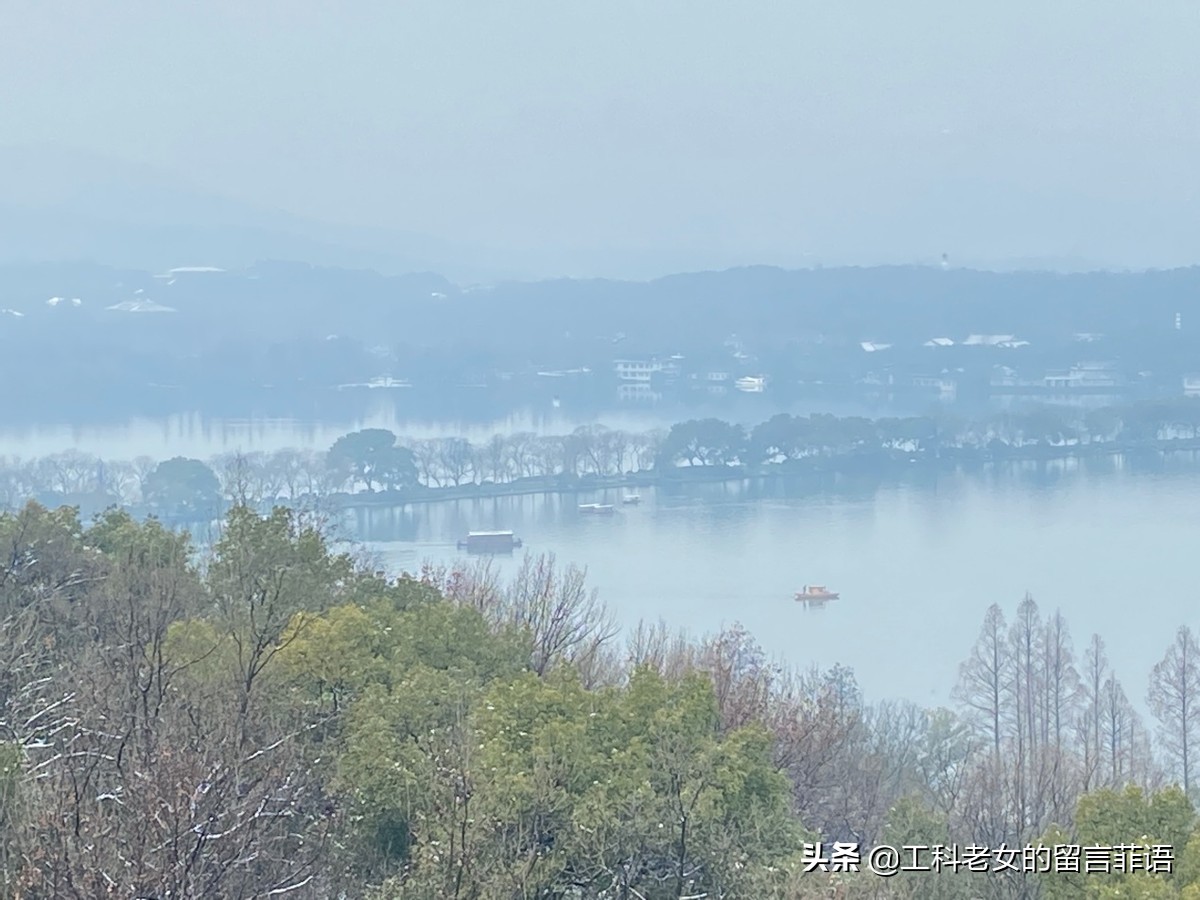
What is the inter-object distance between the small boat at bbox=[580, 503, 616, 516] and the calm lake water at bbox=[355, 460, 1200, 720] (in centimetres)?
18

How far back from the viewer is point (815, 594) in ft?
33.9

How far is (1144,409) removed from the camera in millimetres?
19062

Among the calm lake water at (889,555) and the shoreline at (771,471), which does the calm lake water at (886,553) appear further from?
the shoreline at (771,471)

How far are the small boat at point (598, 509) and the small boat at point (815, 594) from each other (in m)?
3.49

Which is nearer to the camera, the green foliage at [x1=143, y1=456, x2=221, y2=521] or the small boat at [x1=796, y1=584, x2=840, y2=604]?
the small boat at [x1=796, y1=584, x2=840, y2=604]

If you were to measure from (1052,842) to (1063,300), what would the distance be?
97.3 ft

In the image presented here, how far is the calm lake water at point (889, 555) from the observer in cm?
936

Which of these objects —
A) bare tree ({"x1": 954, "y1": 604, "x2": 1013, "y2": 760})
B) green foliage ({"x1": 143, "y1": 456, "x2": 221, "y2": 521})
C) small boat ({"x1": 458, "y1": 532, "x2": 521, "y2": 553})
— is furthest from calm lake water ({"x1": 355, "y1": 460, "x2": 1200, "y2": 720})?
green foliage ({"x1": 143, "y1": 456, "x2": 221, "y2": 521})

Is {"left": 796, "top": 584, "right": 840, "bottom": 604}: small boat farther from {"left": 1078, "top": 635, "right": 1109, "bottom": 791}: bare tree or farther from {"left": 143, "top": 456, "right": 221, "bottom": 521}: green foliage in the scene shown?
{"left": 143, "top": 456, "right": 221, "bottom": 521}: green foliage

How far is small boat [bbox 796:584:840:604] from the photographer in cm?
1028

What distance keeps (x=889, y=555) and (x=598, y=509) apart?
2832 millimetres

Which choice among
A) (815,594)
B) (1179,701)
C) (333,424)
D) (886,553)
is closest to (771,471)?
(886,553)

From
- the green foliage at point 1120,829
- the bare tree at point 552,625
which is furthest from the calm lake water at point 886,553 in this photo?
the green foliage at point 1120,829

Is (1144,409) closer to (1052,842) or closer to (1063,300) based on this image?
(1063,300)
